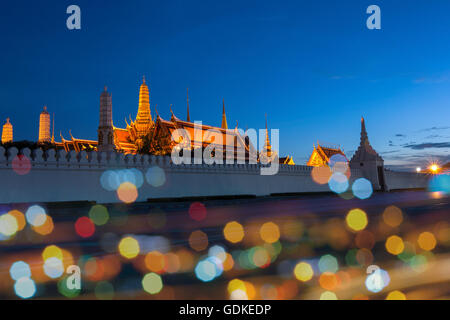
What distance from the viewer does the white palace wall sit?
39.4 ft

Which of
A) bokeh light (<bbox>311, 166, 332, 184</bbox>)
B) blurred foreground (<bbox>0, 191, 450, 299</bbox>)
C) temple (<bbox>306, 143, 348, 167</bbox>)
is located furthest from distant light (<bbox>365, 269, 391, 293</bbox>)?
temple (<bbox>306, 143, 348, 167</bbox>)

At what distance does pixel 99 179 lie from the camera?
13875 millimetres

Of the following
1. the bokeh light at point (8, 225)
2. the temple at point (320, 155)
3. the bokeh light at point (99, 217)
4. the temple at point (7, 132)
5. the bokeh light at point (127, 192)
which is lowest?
the bokeh light at point (99, 217)

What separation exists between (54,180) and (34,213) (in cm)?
278

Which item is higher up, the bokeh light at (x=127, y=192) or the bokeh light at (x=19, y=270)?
the bokeh light at (x=127, y=192)

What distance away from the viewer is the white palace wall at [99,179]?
12.0m

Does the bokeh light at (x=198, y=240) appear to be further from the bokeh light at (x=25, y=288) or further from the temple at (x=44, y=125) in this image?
the temple at (x=44, y=125)

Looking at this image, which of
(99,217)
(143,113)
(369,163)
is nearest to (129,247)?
(99,217)

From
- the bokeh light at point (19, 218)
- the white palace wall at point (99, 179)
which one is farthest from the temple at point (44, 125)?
the bokeh light at point (19, 218)

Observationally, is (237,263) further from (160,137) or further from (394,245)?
(160,137)
